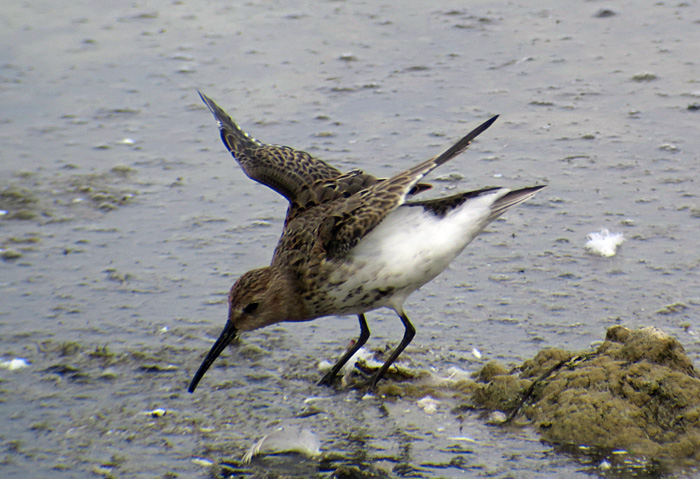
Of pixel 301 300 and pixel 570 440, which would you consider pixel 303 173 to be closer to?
pixel 301 300

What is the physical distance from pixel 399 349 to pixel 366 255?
1.86 ft

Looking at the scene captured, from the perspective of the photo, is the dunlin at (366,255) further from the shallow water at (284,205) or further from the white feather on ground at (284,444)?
the white feather on ground at (284,444)

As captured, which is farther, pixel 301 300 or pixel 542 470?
pixel 301 300

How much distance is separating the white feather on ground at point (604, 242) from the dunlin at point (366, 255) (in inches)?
45.2

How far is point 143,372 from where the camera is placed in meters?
4.93

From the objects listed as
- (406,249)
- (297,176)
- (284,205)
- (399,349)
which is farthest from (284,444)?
(284,205)

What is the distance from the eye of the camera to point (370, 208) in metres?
4.69

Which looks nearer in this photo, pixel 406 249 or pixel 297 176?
pixel 406 249

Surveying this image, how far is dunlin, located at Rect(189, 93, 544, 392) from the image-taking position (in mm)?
4723

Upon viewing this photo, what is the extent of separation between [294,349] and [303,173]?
3.39 feet

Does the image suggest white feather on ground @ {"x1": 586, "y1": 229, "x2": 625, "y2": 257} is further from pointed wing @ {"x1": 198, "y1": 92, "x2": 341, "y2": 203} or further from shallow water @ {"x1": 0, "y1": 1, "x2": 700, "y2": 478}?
pointed wing @ {"x1": 198, "y1": 92, "x2": 341, "y2": 203}

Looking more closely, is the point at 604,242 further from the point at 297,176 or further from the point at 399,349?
the point at 297,176

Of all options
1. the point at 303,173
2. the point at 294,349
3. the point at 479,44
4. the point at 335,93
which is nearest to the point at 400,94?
the point at 335,93

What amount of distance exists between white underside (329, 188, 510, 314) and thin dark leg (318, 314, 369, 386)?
0.79 feet
